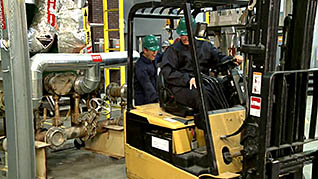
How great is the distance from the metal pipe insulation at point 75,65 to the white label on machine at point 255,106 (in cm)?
275

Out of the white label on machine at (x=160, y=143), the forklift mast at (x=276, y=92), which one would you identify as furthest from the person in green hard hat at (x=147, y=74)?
the forklift mast at (x=276, y=92)

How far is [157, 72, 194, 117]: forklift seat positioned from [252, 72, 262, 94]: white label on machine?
968 mm

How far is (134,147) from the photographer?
423cm

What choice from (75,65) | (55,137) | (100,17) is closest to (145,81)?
(75,65)

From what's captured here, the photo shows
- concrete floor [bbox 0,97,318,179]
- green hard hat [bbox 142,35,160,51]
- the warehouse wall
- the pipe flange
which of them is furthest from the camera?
the warehouse wall

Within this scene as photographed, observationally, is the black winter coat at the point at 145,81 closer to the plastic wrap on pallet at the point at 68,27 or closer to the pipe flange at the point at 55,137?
the plastic wrap on pallet at the point at 68,27

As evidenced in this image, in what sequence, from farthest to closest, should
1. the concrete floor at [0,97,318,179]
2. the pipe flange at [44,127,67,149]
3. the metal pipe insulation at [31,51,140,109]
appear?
the concrete floor at [0,97,318,179]
the pipe flange at [44,127,67,149]
the metal pipe insulation at [31,51,140,109]

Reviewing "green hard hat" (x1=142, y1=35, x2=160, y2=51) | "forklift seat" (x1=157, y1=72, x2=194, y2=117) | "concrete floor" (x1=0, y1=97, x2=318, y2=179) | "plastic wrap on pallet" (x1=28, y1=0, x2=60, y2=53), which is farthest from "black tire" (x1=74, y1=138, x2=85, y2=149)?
"forklift seat" (x1=157, y1=72, x2=194, y2=117)

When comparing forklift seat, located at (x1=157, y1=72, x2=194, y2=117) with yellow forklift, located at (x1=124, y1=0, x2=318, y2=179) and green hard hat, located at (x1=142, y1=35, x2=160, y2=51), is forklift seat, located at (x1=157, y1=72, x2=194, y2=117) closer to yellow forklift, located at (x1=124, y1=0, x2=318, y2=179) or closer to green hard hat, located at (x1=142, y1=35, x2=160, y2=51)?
yellow forklift, located at (x1=124, y1=0, x2=318, y2=179)

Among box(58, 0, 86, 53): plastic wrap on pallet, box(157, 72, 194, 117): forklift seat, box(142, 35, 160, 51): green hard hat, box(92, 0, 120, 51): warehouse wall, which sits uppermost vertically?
box(92, 0, 120, 51): warehouse wall

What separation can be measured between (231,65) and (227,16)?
68 centimetres

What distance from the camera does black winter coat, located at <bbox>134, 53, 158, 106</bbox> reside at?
213 inches

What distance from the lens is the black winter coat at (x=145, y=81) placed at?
5.40 meters

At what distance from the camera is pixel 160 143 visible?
3775mm
